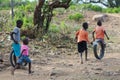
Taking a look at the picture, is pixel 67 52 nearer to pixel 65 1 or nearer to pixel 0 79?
pixel 65 1

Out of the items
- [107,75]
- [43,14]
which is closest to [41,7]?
[43,14]

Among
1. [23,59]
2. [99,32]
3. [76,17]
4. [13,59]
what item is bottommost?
[76,17]

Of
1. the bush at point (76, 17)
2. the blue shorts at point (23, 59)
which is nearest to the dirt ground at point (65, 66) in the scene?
the blue shorts at point (23, 59)

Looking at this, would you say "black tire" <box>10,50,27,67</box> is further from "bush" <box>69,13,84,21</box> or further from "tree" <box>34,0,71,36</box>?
"bush" <box>69,13,84,21</box>

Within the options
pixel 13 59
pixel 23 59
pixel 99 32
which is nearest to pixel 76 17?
pixel 99 32

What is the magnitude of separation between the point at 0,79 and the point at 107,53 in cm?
604

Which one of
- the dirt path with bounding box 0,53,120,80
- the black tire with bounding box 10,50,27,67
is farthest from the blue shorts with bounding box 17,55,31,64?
the black tire with bounding box 10,50,27,67

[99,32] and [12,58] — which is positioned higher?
[99,32]

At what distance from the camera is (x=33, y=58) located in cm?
1391

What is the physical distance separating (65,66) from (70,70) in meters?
0.69

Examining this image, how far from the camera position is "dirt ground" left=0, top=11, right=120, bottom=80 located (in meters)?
11.2

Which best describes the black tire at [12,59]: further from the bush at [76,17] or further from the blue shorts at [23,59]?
the bush at [76,17]

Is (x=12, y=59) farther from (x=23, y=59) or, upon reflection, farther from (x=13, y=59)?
(x=23, y=59)

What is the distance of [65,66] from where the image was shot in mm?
12797
